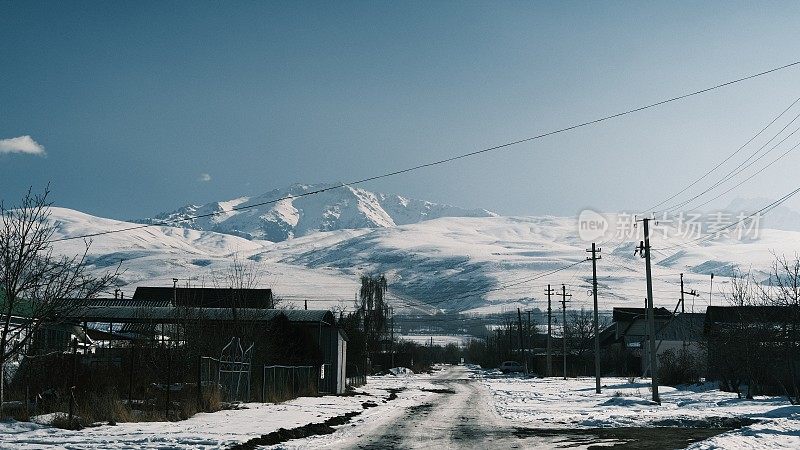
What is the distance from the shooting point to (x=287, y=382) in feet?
134

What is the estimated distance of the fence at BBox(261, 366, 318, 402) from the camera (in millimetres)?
35906

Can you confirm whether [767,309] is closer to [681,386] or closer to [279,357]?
[681,386]

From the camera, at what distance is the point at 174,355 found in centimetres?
3475

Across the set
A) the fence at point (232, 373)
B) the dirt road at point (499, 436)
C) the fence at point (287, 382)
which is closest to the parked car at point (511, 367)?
the fence at point (287, 382)

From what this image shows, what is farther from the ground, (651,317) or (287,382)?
(651,317)

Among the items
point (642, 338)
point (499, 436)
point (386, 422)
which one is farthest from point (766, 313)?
point (642, 338)

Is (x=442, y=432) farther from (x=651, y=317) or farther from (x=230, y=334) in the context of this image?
(x=230, y=334)

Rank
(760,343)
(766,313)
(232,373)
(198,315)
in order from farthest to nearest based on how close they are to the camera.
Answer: (198,315)
(766,313)
(760,343)
(232,373)

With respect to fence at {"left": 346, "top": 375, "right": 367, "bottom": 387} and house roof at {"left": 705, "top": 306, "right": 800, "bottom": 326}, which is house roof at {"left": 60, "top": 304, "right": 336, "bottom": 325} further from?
house roof at {"left": 705, "top": 306, "right": 800, "bottom": 326}

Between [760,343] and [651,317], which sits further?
[651,317]

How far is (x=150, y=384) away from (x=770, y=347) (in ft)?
88.0

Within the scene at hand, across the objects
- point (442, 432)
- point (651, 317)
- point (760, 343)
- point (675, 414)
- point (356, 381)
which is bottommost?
point (356, 381)

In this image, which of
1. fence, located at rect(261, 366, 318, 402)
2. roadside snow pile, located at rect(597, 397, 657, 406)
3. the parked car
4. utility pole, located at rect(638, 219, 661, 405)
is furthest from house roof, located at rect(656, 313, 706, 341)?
fence, located at rect(261, 366, 318, 402)

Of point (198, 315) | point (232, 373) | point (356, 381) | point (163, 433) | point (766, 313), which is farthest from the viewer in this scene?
point (356, 381)
